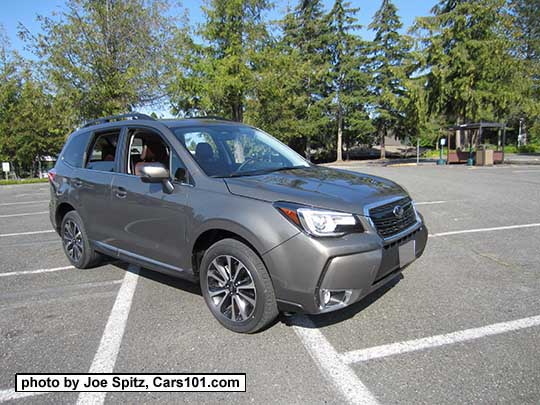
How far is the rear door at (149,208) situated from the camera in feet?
10.2

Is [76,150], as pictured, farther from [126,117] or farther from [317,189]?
[317,189]

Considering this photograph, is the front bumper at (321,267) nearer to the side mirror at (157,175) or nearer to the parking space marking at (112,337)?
the side mirror at (157,175)

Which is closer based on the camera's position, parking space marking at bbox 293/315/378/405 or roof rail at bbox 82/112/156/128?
parking space marking at bbox 293/315/378/405

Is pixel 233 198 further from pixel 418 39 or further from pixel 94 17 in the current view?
pixel 418 39

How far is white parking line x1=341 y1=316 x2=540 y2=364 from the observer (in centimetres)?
258

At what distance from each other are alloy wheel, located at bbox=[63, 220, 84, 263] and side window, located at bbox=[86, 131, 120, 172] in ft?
2.61

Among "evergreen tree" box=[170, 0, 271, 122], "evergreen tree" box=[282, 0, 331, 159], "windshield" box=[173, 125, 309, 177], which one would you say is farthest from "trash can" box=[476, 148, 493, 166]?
"windshield" box=[173, 125, 309, 177]

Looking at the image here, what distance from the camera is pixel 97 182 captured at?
155 inches

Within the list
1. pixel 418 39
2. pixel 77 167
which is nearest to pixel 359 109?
pixel 418 39

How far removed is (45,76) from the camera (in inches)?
762

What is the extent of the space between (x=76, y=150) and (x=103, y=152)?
69 cm

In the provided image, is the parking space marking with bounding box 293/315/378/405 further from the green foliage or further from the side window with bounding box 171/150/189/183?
the green foliage

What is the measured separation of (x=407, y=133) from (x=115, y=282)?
40319mm

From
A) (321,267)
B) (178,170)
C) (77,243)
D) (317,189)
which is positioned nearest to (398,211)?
(317,189)
